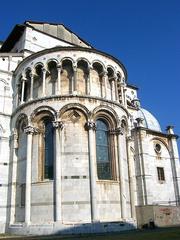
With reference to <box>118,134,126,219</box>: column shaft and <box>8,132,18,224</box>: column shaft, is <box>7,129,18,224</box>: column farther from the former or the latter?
<box>118,134,126,219</box>: column shaft

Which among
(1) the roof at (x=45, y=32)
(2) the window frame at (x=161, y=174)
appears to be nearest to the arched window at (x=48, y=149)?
(1) the roof at (x=45, y=32)

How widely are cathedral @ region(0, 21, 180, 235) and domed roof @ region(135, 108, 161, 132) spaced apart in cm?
1219

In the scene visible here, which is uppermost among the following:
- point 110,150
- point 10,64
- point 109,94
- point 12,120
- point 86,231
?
point 10,64

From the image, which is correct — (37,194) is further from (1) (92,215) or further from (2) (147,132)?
(2) (147,132)

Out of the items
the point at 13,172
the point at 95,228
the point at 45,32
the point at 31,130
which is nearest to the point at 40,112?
the point at 31,130

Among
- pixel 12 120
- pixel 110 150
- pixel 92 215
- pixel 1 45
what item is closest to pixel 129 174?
Answer: pixel 110 150

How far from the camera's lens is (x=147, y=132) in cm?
3284

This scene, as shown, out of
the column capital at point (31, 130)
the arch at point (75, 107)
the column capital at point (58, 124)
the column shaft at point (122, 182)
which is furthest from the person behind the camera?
the column capital at point (31, 130)

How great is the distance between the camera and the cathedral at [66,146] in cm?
1884

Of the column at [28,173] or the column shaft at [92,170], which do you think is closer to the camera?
the column shaft at [92,170]

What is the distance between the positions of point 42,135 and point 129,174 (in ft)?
23.2

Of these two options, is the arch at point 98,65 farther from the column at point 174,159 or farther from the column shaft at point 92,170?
the column at point 174,159

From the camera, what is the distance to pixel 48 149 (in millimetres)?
20453

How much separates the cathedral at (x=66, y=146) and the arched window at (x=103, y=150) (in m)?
0.07
